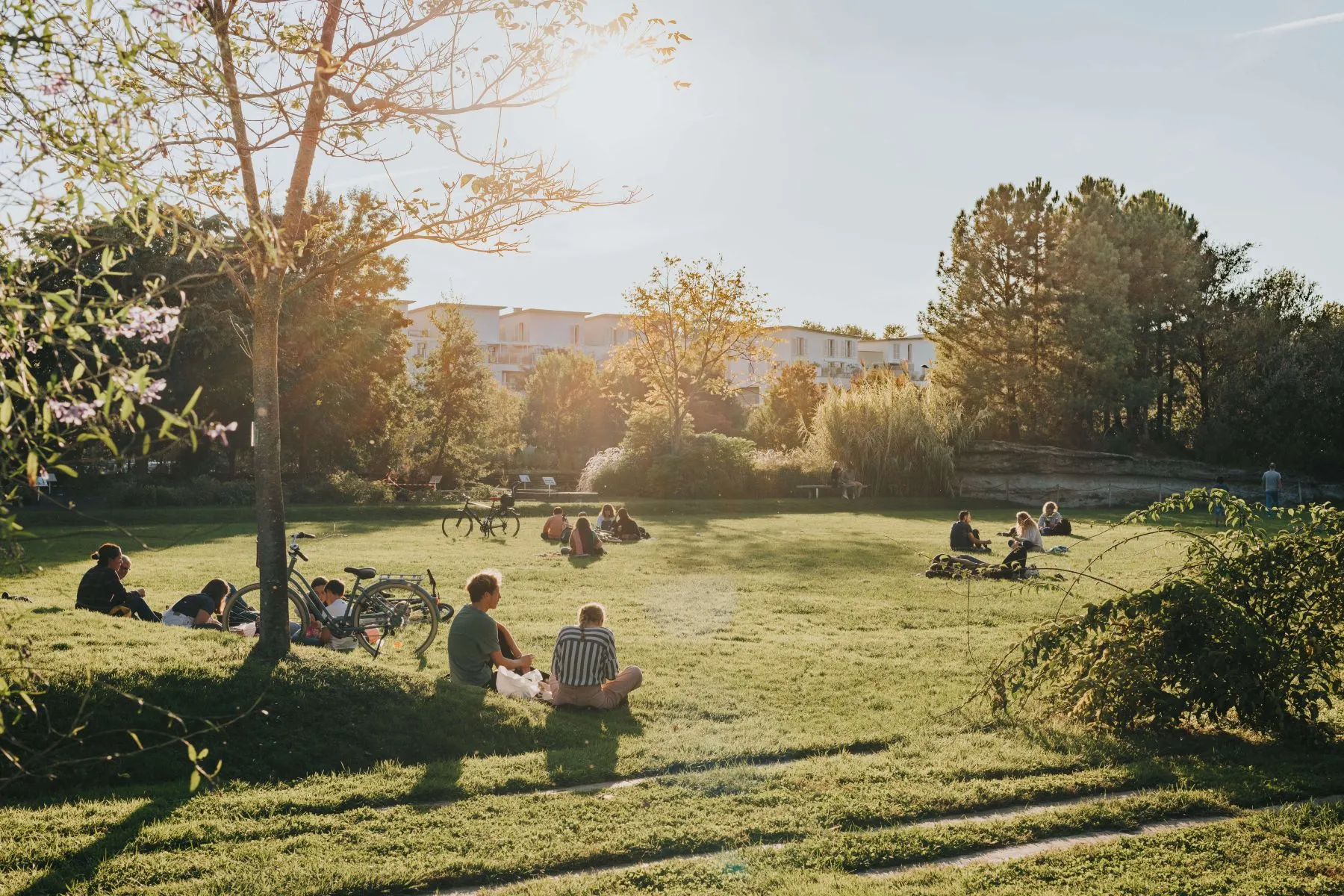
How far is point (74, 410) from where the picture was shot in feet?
9.49

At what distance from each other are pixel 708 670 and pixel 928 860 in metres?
4.90

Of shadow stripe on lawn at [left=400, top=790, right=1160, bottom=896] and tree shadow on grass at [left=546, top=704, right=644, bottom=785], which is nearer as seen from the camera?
shadow stripe on lawn at [left=400, top=790, right=1160, bottom=896]

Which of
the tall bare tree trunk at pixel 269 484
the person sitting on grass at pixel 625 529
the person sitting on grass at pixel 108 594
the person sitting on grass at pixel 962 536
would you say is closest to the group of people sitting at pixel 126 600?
the person sitting on grass at pixel 108 594

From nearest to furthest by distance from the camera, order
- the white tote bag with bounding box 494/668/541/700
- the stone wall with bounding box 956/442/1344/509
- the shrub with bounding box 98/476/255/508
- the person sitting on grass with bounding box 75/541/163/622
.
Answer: the white tote bag with bounding box 494/668/541/700 < the person sitting on grass with bounding box 75/541/163/622 < the shrub with bounding box 98/476/255/508 < the stone wall with bounding box 956/442/1344/509

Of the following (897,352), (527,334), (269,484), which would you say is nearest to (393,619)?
(269,484)

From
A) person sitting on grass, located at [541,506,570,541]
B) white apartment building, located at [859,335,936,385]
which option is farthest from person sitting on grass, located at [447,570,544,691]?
white apartment building, located at [859,335,936,385]

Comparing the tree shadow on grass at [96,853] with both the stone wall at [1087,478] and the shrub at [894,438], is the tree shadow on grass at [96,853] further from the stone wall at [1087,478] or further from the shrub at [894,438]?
the stone wall at [1087,478]

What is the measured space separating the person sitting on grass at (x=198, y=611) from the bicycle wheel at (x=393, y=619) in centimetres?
176

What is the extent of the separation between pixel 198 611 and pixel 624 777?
688cm

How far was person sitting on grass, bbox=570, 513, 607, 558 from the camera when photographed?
66.0 ft

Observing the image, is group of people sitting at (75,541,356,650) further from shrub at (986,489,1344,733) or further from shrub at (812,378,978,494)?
shrub at (812,378,978,494)

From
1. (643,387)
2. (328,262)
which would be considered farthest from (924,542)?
(643,387)

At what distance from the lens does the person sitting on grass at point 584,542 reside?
20.1m

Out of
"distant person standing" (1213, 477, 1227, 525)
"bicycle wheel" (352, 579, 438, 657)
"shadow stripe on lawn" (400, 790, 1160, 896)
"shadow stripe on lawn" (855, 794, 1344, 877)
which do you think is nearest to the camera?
"shadow stripe on lawn" (400, 790, 1160, 896)
